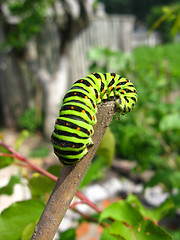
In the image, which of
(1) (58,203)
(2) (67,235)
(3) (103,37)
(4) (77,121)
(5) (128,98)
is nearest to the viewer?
(1) (58,203)

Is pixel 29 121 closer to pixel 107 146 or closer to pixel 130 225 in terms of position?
pixel 107 146

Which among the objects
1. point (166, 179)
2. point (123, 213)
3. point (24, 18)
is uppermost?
point (123, 213)

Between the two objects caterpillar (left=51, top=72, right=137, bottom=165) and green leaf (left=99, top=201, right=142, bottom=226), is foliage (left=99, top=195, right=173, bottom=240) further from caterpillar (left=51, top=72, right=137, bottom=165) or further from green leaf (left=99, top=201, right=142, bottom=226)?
caterpillar (left=51, top=72, right=137, bottom=165)

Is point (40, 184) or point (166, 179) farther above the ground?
point (40, 184)

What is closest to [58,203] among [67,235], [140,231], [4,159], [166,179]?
[140,231]

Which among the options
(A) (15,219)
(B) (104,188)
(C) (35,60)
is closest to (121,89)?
(A) (15,219)

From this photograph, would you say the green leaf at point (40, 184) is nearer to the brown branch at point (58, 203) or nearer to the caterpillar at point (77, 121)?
the caterpillar at point (77, 121)

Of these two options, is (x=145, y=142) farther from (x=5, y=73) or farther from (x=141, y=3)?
A: (x=141, y=3)
